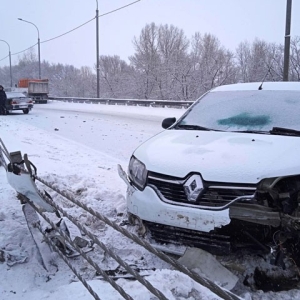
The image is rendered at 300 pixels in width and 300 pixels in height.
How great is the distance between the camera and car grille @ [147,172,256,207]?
249 cm

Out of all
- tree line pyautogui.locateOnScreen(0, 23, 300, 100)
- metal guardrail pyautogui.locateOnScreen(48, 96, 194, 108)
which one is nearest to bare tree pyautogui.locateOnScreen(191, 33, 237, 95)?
tree line pyautogui.locateOnScreen(0, 23, 300, 100)

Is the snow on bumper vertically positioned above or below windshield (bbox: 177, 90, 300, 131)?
below

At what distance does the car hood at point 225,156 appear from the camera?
8.28 ft

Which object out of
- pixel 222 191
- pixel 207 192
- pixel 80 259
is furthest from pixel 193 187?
pixel 80 259

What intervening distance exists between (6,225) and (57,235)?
36.8 inches

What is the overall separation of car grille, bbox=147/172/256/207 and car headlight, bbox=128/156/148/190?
24cm

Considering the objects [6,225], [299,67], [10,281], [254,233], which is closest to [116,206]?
[6,225]

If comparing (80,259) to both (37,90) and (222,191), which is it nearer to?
(222,191)

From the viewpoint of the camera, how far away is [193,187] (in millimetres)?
2607

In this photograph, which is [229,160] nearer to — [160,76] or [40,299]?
[40,299]

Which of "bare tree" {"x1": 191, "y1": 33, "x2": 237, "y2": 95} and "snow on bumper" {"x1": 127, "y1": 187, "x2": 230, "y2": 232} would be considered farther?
"bare tree" {"x1": 191, "y1": 33, "x2": 237, "y2": 95}

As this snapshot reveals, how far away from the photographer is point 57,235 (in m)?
2.94

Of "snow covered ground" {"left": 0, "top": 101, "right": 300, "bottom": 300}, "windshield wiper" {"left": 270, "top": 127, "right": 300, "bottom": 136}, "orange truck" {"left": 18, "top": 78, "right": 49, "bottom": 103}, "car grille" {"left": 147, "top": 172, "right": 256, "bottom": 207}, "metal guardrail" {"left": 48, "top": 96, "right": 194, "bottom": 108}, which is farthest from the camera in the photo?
"orange truck" {"left": 18, "top": 78, "right": 49, "bottom": 103}

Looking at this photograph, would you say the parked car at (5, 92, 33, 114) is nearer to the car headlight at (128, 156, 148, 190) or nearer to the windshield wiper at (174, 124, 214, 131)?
the windshield wiper at (174, 124, 214, 131)
